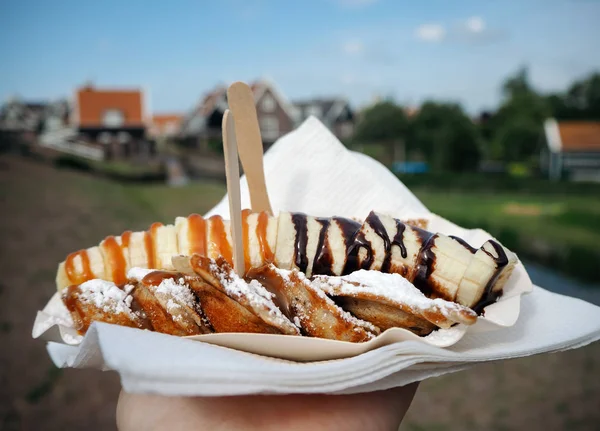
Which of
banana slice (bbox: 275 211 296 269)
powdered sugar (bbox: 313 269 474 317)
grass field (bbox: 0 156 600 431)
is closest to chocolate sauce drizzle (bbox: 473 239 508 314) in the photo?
powdered sugar (bbox: 313 269 474 317)

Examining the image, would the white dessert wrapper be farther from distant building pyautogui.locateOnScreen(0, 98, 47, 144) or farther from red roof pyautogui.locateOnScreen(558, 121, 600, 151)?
red roof pyautogui.locateOnScreen(558, 121, 600, 151)

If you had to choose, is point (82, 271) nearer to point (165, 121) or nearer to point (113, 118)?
point (113, 118)

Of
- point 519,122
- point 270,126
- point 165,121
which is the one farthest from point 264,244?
point 165,121

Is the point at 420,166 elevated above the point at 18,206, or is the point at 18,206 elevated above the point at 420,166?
the point at 18,206

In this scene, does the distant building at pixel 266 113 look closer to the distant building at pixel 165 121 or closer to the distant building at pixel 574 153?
the distant building at pixel 574 153

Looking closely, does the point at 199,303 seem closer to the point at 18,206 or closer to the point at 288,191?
the point at 288,191

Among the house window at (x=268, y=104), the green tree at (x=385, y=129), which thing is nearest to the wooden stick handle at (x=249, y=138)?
the house window at (x=268, y=104)

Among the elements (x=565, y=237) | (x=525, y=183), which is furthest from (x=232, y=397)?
(x=525, y=183)
